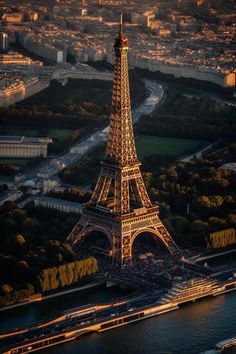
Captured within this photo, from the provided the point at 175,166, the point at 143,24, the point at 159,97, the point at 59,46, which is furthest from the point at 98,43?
the point at 175,166

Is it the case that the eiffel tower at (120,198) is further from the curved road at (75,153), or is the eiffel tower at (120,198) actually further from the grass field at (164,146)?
the grass field at (164,146)

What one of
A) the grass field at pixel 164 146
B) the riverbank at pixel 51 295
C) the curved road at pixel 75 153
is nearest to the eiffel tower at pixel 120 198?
the riverbank at pixel 51 295

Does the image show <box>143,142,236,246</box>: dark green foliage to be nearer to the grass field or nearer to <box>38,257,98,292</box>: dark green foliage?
the grass field

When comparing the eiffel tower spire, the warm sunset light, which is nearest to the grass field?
the warm sunset light

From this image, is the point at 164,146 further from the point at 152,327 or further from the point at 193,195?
the point at 152,327

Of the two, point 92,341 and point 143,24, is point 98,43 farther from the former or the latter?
point 92,341
